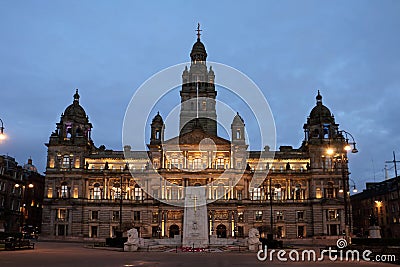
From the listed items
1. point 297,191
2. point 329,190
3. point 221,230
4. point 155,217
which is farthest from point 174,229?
point 329,190

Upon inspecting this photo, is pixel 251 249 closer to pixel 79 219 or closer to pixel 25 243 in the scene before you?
pixel 25 243

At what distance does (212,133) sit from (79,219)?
1393 inches

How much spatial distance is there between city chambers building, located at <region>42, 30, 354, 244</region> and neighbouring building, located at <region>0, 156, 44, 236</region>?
704 cm

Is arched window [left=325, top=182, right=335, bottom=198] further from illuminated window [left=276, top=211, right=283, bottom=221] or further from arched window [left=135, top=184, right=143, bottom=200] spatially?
arched window [left=135, top=184, right=143, bottom=200]

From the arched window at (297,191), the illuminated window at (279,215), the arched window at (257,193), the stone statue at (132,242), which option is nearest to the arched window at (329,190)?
the arched window at (297,191)

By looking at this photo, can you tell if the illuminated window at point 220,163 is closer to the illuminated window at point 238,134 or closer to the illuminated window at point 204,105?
the illuminated window at point 238,134

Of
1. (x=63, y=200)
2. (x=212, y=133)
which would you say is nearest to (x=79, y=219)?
(x=63, y=200)

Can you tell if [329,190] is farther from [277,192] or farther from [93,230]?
[93,230]

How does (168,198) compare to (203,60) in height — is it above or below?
below

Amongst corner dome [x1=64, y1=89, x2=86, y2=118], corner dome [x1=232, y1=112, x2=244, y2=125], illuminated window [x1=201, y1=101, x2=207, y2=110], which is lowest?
corner dome [x1=232, y1=112, x2=244, y2=125]

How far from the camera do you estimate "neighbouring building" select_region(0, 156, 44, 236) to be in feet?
297

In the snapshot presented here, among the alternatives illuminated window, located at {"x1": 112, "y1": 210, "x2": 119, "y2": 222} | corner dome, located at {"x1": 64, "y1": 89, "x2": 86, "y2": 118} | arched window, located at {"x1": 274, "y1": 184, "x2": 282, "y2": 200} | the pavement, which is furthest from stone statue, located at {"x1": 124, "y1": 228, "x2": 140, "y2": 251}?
corner dome, located at {"x1": 64, "y1": 89, "x2": 86, "y2": 118}

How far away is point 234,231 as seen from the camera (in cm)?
9219

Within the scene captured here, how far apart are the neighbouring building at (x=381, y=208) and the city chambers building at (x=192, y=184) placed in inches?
406
